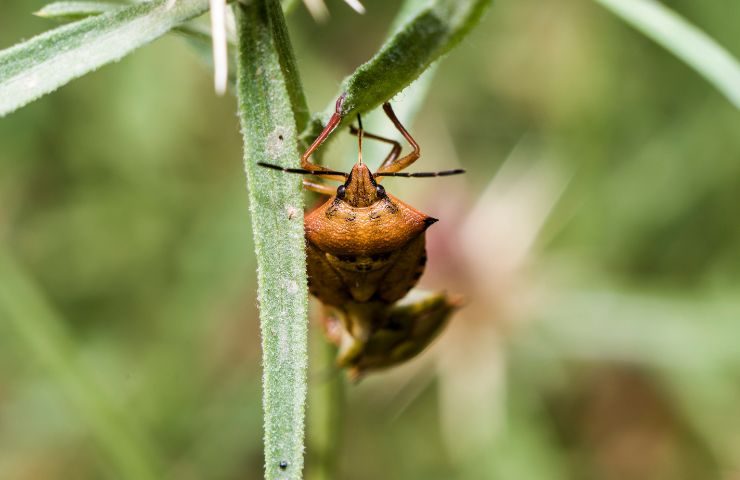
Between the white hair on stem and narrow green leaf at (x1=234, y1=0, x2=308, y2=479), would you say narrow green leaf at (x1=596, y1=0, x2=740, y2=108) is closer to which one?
narrow green leaf at (x1=234, y1=0, x2=308, y2=479)

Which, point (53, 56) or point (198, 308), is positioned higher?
point (53, 56)

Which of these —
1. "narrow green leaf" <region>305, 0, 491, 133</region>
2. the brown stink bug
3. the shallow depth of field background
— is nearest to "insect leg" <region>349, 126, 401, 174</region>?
the brown stink bug

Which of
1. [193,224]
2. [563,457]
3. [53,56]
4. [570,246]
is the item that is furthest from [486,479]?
[53,56]

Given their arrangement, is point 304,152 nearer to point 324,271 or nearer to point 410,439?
point 324,271

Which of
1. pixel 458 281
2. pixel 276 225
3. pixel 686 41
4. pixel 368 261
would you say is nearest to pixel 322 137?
pixel 276 225

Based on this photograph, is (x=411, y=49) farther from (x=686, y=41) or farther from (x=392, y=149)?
(x=686, y=41)

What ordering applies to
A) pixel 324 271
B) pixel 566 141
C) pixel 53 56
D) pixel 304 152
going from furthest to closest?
pixel 566 141, pixel 324 271, pixel 304 152, pixel 53 56
